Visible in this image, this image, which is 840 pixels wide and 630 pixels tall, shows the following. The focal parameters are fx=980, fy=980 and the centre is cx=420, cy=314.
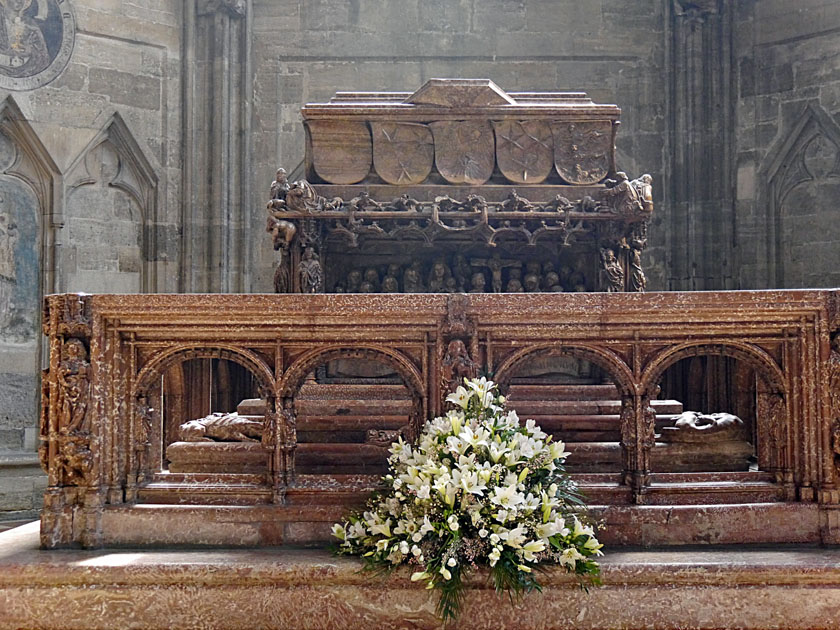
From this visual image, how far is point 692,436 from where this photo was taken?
16.8ft

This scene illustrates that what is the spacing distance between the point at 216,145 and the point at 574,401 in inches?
233

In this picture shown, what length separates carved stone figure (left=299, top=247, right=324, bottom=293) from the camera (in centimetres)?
641

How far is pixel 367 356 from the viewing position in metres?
4.77

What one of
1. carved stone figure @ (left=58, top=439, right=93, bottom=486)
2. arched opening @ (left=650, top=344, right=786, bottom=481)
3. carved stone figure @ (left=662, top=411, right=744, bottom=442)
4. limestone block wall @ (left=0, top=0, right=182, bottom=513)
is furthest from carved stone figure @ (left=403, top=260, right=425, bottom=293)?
limestone block wall @ (left=0, top=0, right=182, bottom=513)

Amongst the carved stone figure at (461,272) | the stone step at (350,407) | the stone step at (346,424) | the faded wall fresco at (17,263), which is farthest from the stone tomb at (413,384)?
the faded wall fresco at (17,263)

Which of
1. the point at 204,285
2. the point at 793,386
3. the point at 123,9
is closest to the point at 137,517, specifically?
the point at 793,386

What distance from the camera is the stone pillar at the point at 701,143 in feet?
33.4

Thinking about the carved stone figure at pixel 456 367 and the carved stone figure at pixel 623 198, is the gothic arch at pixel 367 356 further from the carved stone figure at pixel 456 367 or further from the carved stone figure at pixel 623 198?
the carved stone figure at pixel 623 198

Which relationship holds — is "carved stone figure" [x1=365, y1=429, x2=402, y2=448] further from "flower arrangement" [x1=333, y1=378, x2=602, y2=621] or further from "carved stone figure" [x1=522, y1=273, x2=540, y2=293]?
"carved stone figure" [x1=522, y1=273, x2=540, y2=293]

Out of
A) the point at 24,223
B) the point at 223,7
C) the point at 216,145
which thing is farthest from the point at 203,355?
the point at 223,7

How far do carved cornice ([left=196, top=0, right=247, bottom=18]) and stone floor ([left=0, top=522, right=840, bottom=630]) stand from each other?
7.44 meters

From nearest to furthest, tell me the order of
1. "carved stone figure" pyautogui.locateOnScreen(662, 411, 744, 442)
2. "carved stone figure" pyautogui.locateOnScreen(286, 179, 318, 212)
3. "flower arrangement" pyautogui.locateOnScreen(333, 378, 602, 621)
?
"flower arrangement" pyautogui.locateOnScreen(333, 378, 602, 621) → "carved stone figure" pyautogui.locateOnScreen(662, 411, 744, 442) → "carved stone figure" pyautogui.locateOnScreen(286, 179, 318, 212)

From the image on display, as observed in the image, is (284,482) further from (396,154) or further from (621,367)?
(396,154)

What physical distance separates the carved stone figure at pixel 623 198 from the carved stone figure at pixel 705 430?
1659 millimetres
